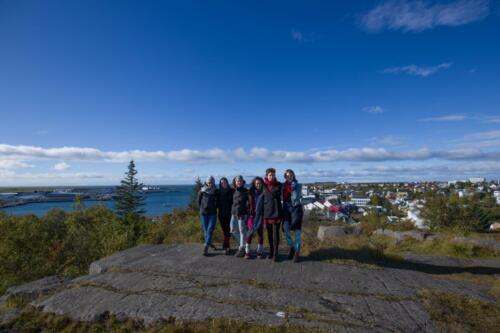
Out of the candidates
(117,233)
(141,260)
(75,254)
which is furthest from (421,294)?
(75,254)

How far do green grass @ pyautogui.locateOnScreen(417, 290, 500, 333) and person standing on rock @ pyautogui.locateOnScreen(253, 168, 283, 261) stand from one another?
2974 millimetres

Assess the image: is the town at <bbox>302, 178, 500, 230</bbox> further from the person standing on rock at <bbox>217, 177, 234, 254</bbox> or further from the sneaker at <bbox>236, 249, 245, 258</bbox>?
the sneaker at <bbox>236, 249, 245, 258</bbox>

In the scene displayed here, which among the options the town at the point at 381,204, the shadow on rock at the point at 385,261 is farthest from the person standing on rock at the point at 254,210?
the shadow on rock at the point at 385,261

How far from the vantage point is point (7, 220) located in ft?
67.4

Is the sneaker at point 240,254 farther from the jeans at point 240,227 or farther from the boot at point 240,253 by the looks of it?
the jeans at point 240,227

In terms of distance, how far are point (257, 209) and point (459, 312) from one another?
13.4 feet

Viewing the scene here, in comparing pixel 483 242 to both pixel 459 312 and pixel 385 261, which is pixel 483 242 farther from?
pixel 459 312

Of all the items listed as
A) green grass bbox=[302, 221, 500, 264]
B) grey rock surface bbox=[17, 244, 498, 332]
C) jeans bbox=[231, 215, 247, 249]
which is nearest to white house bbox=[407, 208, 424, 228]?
green grass bbox=[302, 221, 500, 264]

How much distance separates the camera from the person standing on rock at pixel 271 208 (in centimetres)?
602

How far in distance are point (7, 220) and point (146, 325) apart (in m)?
24.8

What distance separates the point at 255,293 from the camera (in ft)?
14.9

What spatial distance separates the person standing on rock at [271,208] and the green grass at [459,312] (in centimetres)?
Result: 297

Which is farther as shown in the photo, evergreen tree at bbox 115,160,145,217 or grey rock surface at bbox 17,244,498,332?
evergreen tree at bbox 115,160,145,217

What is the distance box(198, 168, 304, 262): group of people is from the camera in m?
6.08
